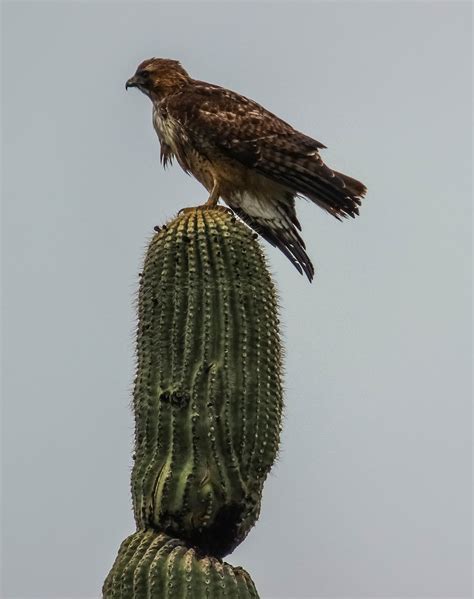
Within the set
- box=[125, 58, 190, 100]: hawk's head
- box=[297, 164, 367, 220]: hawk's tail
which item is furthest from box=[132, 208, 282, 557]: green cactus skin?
box=[125, 58, 190, 100]: hawk's head

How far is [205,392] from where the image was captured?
6.27 metres

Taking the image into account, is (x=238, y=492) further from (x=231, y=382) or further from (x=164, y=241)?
(x=164, y=241)

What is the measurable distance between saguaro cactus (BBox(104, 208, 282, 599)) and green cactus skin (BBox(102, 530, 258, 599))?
28mm

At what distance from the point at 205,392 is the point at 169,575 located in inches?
37.5

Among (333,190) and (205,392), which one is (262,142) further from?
(205,392)

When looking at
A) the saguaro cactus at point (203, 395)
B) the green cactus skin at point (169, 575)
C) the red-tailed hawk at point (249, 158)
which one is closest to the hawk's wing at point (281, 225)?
the red-tailed hawk at point (249, 158)

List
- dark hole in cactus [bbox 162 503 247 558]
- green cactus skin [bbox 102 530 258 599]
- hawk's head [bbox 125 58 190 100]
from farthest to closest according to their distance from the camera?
1. hawk's head [bbox 125 58 190 100]
2. dark hole in cactus [bbox 162 503 247 558]
3. green cactus skin [bbox 102 530 258 599]

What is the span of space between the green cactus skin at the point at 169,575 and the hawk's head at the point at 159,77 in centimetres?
508

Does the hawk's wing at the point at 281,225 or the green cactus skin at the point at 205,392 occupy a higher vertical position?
the hawk's wing at the point at 281,225

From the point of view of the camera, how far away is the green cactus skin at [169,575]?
5.81 m

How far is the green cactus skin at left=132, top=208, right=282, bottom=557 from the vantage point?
6.27 metres

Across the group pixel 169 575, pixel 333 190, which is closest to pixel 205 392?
pixel 169 575

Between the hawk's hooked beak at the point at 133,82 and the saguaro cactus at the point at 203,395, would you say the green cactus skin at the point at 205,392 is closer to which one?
the saguaro cactus at the point at 203,395

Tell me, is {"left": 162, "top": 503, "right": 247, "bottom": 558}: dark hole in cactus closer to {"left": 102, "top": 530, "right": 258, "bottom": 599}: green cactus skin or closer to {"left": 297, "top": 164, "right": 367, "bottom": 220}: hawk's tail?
{"left": 102, "top": 530, "right": 258, "bottom": 599}: green cactus skin
